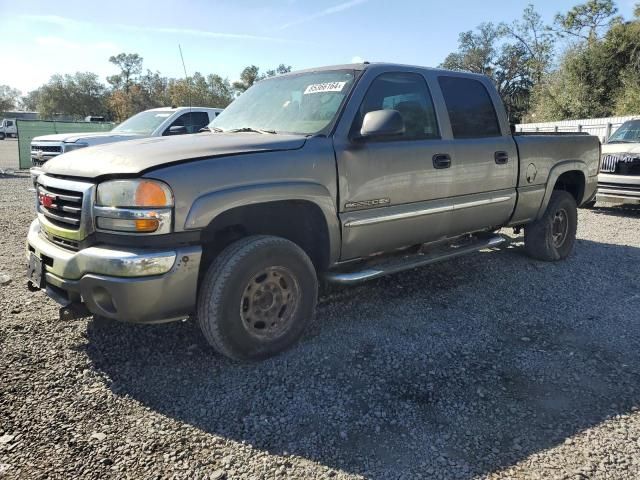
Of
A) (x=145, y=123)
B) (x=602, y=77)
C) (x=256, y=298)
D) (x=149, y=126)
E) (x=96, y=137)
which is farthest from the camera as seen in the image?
(x=602, y=77)

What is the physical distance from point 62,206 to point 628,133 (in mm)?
10493

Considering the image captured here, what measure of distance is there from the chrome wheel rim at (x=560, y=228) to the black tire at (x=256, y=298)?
3.69 metres

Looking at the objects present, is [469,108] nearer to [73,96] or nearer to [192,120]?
[192,120]

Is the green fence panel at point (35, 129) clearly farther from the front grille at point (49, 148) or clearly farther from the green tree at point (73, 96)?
the green tree at point (73, 96)

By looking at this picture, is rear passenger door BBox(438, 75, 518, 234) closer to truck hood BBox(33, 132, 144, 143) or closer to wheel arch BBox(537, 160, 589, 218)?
wheel arch BBox(537, 160, 589, 218)

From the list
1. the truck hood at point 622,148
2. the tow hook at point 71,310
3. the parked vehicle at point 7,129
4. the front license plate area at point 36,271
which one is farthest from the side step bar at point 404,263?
the parked vehicle at point 7,129

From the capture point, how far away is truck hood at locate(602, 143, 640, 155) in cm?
891

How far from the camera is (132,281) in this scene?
8.90ft

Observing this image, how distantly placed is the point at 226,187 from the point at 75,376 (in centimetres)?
149

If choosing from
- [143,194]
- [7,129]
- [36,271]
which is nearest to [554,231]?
[143,194]

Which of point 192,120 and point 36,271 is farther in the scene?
point 192,120

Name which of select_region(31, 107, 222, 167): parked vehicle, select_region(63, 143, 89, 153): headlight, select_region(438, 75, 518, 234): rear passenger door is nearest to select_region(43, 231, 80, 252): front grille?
select_region(438, 75, 518, 234): rear passenger door

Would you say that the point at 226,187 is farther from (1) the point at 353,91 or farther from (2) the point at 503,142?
(2) the point at 503,142

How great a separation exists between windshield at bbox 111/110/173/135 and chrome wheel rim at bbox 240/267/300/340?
7713 millimetres
